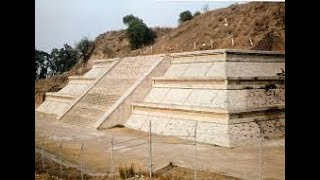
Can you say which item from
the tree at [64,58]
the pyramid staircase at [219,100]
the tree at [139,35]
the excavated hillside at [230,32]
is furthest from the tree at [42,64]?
the pyramid staircase at [219,100]

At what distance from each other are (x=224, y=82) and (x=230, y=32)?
16720 millimetres

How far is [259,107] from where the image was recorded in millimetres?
16484

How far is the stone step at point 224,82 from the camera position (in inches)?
687

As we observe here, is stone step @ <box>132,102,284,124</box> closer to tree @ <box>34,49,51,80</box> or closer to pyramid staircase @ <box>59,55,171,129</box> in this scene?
pyramid staircase @ <box>59,55,171,129</box>

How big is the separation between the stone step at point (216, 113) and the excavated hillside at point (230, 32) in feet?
36.3

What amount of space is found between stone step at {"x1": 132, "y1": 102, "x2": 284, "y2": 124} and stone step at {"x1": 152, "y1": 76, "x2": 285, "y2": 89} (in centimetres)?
157

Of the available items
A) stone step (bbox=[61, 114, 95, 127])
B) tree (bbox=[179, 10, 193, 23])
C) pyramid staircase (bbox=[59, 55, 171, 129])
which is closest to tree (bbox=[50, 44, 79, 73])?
tree (bbox=[179, 10, 193, 23])

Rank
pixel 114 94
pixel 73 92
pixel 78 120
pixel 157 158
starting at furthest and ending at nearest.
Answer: pixel 73 92 → pixel 114 94 → pixel 78 120 → pixel 157 158

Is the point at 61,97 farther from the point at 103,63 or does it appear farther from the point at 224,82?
the point at 224,82

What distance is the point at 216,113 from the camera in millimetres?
16109

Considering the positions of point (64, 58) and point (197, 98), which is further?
point (64, 58)

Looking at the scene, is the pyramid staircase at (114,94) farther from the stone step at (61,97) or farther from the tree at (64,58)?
the tree at (64,58)

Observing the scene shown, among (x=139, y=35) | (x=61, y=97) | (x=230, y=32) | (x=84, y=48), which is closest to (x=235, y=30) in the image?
(x=230, y=32)

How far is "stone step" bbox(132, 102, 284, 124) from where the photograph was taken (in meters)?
15.8
